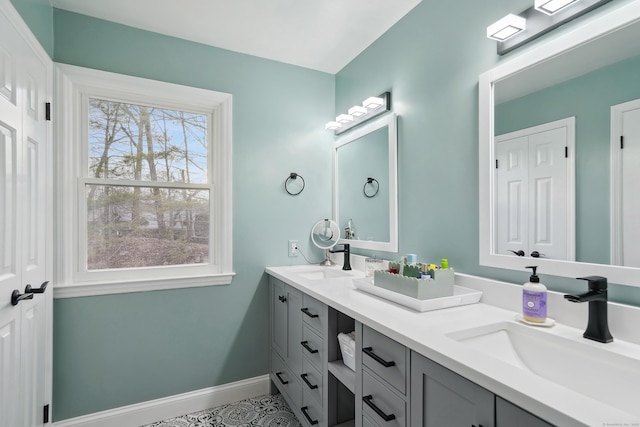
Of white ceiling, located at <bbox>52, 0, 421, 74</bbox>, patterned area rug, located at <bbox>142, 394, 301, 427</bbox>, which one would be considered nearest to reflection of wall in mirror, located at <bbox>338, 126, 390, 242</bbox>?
white ceiling, located at <bbox>52, 0, 421, 74</bbox>

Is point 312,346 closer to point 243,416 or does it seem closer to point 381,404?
point 381,404

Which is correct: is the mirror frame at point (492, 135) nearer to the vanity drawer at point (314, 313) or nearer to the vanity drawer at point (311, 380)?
the vanity drawer at point (314, 313)

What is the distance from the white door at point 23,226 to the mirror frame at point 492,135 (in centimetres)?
198

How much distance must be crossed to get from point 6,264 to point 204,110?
149 cm

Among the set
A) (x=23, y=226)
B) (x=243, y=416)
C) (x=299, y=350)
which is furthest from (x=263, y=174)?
(x=243, y=416)

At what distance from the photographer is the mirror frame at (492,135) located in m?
1.07

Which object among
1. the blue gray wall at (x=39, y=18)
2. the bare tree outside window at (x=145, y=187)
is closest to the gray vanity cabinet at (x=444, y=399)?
the bare tree outside window at (x=145, y=187)

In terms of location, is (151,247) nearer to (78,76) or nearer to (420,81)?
(78,76)

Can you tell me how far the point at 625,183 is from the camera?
1.04 m

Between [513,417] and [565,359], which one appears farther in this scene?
[565,359]

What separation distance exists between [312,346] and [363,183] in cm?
117

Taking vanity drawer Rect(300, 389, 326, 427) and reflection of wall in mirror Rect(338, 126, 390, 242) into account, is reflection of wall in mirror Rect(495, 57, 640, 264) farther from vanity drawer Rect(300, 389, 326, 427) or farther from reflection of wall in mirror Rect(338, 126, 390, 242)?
→ vanity drawer Rect(300, 389, 326, 427)

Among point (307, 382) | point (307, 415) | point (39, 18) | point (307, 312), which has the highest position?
point (39, 18)

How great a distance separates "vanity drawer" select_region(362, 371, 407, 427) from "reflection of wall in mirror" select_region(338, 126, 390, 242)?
102cm
